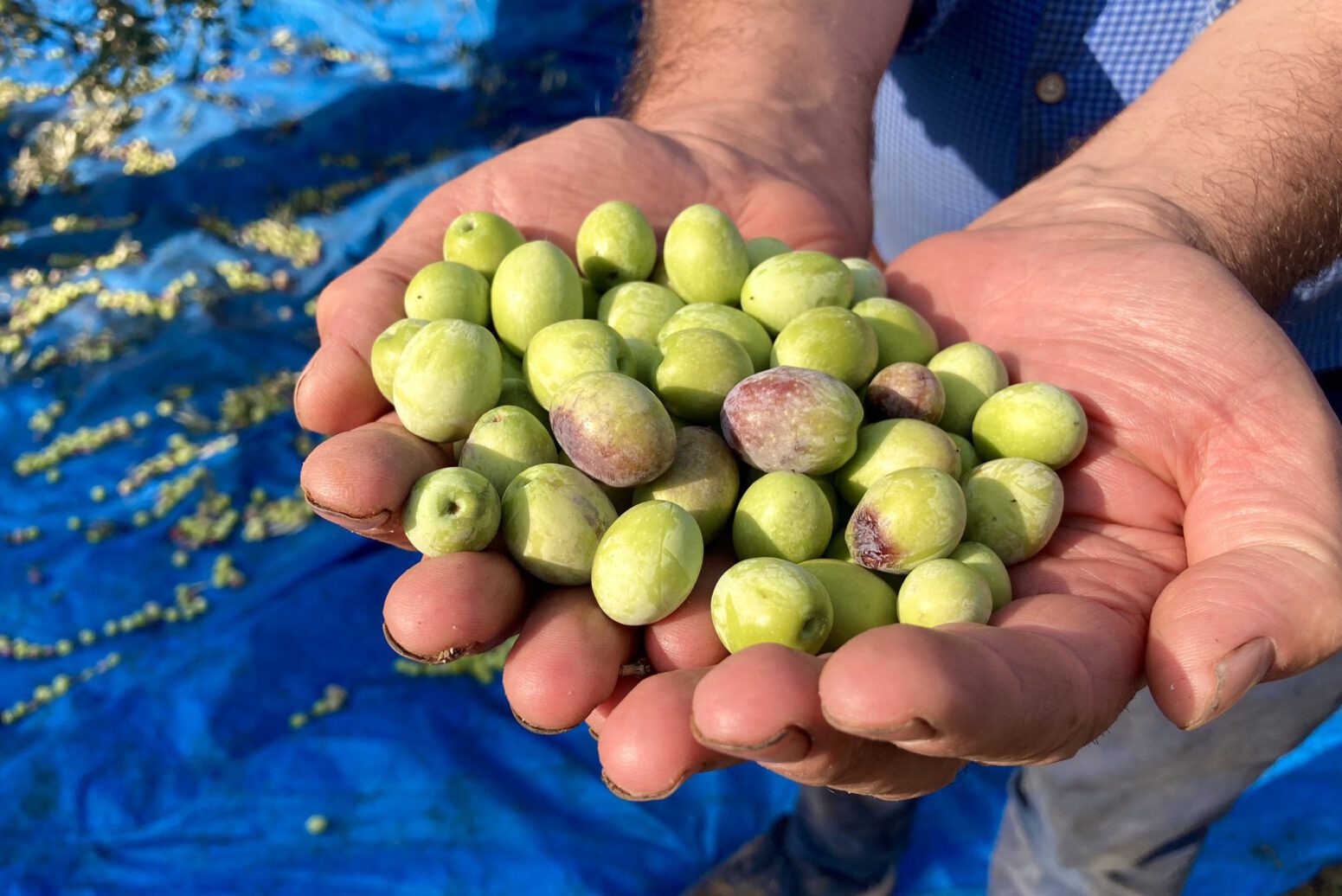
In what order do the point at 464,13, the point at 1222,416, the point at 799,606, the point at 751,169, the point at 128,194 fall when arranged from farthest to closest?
the point at 464,13 → the point at 128,194 → the point at 751,169 → the point at 1222,416 → the point at 799,606

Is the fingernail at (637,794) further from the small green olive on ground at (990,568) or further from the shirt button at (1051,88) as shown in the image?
the shirt button at (1051,88)

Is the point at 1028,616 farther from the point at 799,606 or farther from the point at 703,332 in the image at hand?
the point at 703,332

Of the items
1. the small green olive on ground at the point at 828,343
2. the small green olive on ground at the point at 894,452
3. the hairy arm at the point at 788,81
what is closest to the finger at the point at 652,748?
the small green olive on ground at the point at 894,452

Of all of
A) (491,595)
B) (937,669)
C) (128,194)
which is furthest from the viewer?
→ (128,194)

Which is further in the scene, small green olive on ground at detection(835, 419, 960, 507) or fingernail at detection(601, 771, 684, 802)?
small green olive on ground at detection(835, 419, 960, 507)

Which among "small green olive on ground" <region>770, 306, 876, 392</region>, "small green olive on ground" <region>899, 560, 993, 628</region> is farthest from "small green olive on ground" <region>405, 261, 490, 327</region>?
"small green olive on ground" <region>899, 560, 993, 628</region>

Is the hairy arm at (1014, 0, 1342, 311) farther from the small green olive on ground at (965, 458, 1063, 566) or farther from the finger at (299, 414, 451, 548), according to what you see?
the finger at (299, 414, 451, 548)

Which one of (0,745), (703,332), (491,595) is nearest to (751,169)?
(703,332)
